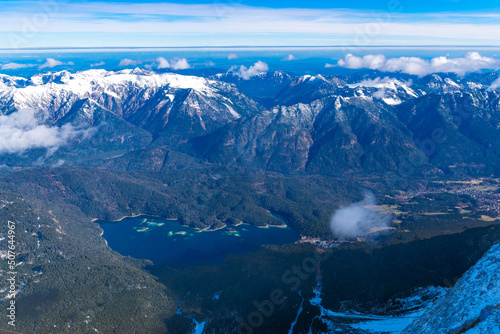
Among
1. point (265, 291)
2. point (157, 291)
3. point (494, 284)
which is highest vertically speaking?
point (494, 284)

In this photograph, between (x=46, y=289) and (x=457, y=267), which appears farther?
(x=46, y=289)

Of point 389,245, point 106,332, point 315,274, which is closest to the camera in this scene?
point 106,332

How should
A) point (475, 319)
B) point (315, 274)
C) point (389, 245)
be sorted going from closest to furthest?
point (475, 319)
point (315, 274)
point (389, 245)

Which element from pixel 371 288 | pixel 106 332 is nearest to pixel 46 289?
pixel 106 332

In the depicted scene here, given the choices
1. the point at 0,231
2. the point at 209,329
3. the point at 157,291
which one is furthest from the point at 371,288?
the point at 0,231

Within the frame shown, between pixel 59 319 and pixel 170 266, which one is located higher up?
pixel 170 266

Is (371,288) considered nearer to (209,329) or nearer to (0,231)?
(209,329)
